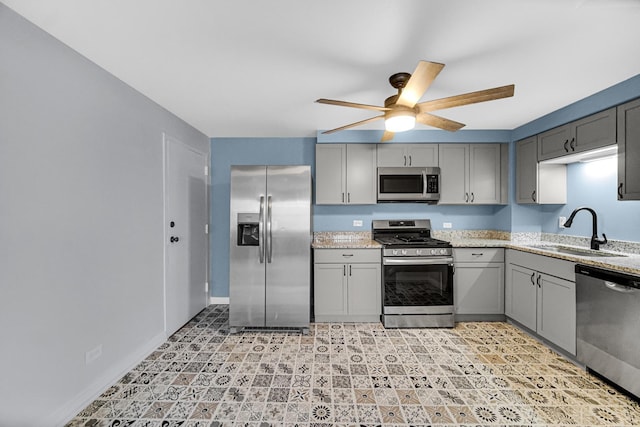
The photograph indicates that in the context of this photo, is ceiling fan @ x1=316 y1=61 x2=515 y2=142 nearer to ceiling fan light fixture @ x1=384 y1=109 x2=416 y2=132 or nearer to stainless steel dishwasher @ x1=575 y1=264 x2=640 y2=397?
ceiling fan light fixture @ x1=384 y1=109 x2=416 y2=132

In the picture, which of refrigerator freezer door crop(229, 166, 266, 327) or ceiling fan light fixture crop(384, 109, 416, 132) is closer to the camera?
ceiling fan light fixture crop(384, 109, 416, 132)

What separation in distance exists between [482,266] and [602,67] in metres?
2.08

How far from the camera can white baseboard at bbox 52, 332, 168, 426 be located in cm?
168

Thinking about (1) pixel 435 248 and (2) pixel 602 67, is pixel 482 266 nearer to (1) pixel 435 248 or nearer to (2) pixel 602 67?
(1) pixel 435 248

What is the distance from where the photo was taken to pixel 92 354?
6.28ft

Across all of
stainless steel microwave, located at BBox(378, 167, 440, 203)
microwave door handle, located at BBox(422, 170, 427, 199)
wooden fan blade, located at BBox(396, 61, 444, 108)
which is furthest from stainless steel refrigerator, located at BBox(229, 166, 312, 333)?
microwave door handle, located at BBox(422, 170, 427, 199)

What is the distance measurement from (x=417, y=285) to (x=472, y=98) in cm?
207

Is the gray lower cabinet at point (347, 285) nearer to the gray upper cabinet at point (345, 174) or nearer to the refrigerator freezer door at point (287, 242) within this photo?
the refrigerator freezer door at point (287, 242)

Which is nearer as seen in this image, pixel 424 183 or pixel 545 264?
pixel 545 264

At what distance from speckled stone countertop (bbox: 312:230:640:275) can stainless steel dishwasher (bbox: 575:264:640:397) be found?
89mm

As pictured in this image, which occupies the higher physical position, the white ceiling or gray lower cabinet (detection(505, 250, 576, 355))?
the white ceiling

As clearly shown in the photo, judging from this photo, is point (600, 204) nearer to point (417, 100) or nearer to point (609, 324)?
point (609, 324)

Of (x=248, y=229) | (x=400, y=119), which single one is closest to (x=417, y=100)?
(x=400, y=119)

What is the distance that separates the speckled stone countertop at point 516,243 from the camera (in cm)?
214
